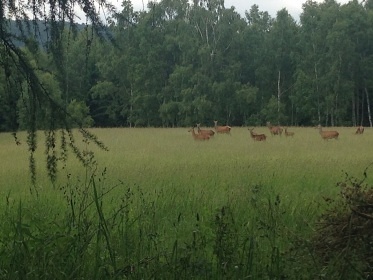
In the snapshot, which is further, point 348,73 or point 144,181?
point 348,73

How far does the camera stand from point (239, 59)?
158ft

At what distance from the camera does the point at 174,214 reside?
5.88 metres

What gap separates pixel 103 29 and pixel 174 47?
1738 inches

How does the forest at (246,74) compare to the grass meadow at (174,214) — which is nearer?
the grass meadow at (174,214)

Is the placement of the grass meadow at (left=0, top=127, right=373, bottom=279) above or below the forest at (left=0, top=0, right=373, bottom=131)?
below

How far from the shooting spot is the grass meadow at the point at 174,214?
3119 mm

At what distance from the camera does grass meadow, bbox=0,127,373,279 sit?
3.12 meters

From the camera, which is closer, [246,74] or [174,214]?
[174,214]

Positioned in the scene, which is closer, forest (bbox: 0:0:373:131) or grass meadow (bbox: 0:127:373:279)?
grass meadow (bbox: 0:127:373:279)

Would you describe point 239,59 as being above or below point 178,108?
above

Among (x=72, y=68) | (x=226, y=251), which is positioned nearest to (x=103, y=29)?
(x=72, y=68)

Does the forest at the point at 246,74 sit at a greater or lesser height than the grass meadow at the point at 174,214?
greater

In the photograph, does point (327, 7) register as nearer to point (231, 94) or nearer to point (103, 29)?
point (231, 94)

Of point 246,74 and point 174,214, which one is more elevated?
point 246,74
